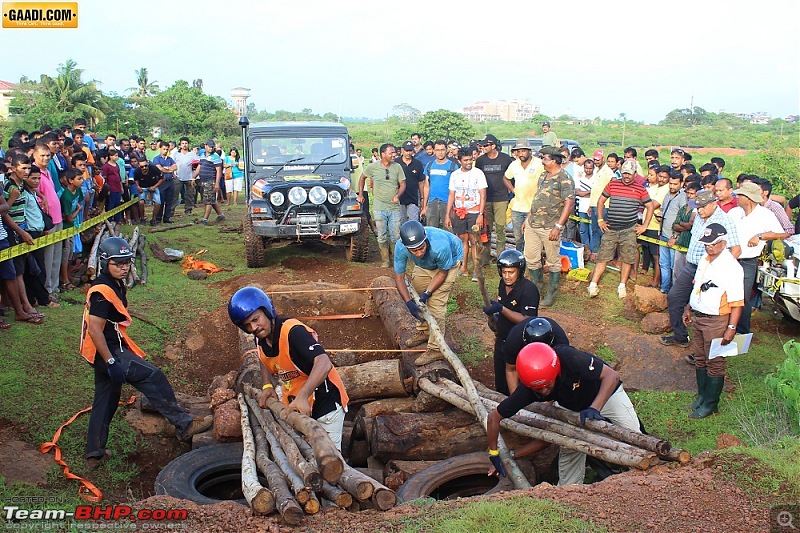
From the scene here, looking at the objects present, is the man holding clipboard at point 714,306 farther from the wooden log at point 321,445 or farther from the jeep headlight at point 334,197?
the jeep headlight at point 334,197

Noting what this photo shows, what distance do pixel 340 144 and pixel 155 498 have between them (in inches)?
348

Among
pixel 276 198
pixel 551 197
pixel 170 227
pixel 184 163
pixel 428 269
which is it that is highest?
pixel 184 163

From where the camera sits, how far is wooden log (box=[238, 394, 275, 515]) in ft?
12.9

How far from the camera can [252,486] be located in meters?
4.19

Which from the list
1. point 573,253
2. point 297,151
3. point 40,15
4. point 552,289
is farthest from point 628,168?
point 40,15

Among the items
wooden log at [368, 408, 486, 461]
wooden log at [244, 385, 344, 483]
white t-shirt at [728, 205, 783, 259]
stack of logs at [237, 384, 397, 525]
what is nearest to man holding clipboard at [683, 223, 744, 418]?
white t-shirt at [728, 205, 783, 259]

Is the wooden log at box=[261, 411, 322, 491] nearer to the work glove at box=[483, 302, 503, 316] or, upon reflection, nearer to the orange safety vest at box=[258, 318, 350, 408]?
the orange safety vest at box=[258, 318, 350, 408]

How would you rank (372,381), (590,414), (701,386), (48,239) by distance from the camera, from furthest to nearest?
(48,239) < (372,381) < (701,386) < (590,414)

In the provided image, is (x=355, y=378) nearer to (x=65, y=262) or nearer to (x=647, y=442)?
(x=647, y=442)

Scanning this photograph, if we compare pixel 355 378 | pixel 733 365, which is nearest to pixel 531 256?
pixel 733 365

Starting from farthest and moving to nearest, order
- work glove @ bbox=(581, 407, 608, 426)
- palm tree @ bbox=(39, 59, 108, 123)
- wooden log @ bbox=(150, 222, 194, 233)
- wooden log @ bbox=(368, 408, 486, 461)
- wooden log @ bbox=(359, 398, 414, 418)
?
palm tree @ bbox=(39, 59, 108, 123), wooden log @ bbox=(150, 222, 194, 233), wooden log @ bbox=(359, 398, 414, 418), wooden log @ bbox=(368, 408, 486, 461), work glove @ bbox=(581, 407, 608, 426)

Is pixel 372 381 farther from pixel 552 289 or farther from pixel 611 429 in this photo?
pixel 552 289

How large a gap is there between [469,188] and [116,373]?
6.12 m

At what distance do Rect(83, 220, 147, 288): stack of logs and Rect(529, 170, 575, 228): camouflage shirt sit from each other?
549 centimetres
